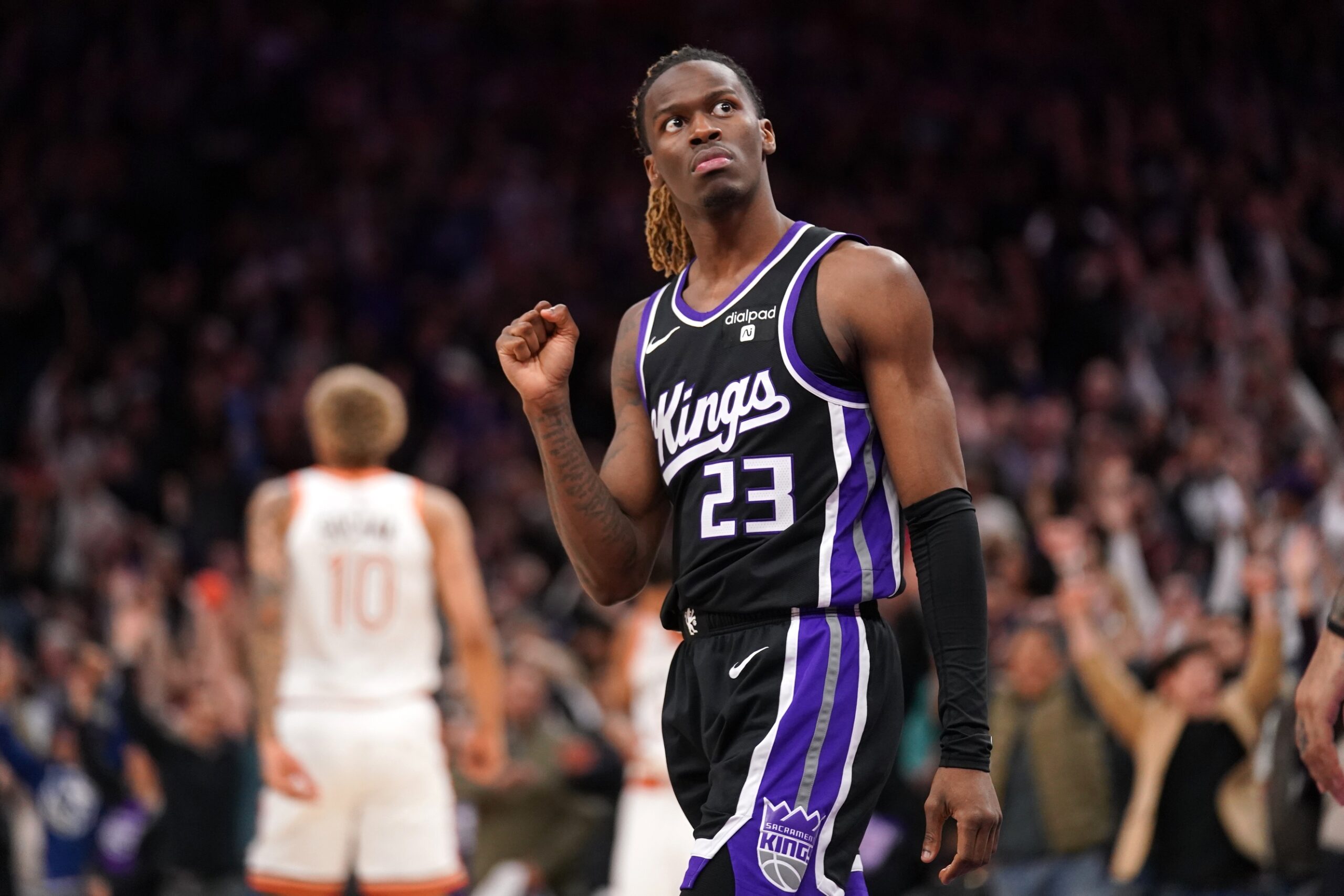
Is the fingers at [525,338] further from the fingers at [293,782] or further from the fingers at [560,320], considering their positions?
the fingers at [293,782]

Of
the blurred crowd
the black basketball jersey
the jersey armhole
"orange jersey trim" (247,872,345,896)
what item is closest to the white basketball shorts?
"orange jersey trim" (247,872,345,896)

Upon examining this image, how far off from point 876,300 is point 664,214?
0.85 meters

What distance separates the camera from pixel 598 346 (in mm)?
14531

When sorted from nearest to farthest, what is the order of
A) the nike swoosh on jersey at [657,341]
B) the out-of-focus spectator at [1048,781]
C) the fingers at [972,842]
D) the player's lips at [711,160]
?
the fingers at [972,842] → the player's lips at [711,160] → the nike swoosh on jersey at [657,341] → the out-of-focus spectator at [1048,781]

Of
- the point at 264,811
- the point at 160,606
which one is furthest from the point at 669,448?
the point at 160,606

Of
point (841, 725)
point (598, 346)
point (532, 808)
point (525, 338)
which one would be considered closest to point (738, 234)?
point (525, 338)

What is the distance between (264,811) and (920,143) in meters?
11.3

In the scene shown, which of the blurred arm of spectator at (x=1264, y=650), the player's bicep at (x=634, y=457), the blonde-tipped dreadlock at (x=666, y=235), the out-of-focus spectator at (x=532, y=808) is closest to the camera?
the player's bicep at (x=634, y=457)

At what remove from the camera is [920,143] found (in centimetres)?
1588

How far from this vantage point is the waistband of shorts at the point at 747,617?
322cm

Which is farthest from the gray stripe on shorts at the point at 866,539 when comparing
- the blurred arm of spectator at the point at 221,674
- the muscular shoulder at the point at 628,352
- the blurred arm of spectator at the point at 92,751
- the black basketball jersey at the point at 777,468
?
the blurred arm of spectator at the point at 92,751

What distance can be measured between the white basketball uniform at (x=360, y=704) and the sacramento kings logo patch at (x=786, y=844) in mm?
3124

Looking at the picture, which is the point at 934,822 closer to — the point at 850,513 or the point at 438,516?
the point at 850,513

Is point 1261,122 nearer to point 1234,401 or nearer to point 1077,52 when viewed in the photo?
point 1077,52
